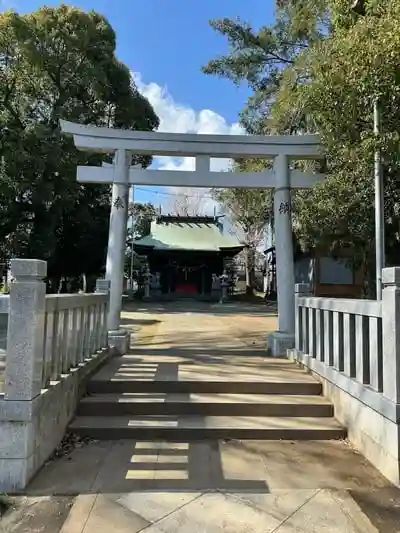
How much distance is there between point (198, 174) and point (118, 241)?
1695mm

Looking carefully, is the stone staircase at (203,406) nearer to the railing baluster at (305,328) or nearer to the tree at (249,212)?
the railing baluster at (305,328)

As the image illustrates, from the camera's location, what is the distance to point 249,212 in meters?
16.2

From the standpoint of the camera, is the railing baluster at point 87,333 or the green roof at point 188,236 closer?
the railing baluster at point 87,333

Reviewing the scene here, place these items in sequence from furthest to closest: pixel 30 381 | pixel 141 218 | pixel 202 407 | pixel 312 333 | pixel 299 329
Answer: pixel 141 218, pixel 299 329, pixel 312 333, pixel 202 407, pixel 30 381

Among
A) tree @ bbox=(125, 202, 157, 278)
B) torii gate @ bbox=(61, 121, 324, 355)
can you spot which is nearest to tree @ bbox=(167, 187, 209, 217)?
tree @ bbox=(125, 202, 157, 278)

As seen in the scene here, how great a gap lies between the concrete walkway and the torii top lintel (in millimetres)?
4691

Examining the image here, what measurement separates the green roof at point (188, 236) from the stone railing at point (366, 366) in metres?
20.0

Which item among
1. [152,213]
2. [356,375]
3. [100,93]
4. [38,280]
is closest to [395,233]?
[356,375]

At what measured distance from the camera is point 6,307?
3361 mm

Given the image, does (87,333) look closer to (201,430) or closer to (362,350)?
(201,430)

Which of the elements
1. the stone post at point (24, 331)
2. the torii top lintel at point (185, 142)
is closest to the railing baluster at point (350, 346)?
the stone post at point (24, 331)

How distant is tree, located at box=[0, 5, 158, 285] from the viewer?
14.6 m

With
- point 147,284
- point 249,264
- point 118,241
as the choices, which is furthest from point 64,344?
point 249,264

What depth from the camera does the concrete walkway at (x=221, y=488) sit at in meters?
2.66
